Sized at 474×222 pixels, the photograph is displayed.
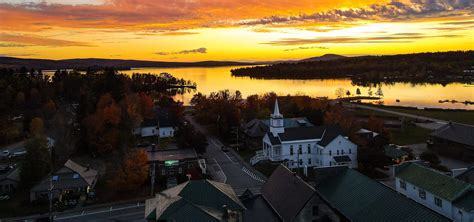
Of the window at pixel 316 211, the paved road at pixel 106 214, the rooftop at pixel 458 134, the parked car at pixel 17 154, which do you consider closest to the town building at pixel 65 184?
the paved road at pixel 106 214

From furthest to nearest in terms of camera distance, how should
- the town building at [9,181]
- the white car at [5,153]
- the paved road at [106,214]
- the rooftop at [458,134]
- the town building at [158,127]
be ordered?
the town building at [158,127] → the white car at [5,153] → the rooftop at [458,134] → the town building at [9,181] → the paved road at [106,214]

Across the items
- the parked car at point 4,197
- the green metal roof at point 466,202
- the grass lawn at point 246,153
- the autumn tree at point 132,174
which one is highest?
the green metal roof at point 466,202

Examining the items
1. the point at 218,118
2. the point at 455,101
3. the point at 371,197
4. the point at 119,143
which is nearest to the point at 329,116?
the point at 218,118

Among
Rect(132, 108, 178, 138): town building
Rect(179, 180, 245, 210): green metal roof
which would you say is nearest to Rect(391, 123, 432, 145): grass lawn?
Rect(132, 108, 178, 138): town building

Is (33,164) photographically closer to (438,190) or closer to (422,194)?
(422,194)

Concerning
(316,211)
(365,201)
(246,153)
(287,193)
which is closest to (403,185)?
(365,201)

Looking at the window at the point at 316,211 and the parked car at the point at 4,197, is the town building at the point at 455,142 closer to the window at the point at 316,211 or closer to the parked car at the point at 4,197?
the window at the point at 316,211
